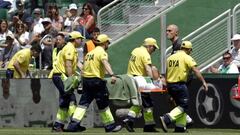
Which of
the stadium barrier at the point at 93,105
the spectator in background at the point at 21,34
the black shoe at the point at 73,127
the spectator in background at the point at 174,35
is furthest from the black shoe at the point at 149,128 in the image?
the spectator in background at the point at 21,34

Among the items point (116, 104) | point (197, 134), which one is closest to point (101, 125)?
point (116, 104)

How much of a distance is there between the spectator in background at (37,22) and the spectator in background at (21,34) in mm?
277

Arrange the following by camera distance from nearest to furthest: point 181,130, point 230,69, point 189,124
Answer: point 181,130 < point 189,124 < point 230,69

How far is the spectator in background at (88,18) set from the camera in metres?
30.5

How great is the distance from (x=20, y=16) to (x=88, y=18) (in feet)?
12.8

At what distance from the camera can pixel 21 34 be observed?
105ft

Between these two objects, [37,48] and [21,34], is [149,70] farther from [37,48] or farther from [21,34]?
[21,34]

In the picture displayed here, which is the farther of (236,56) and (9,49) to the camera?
(9,49)

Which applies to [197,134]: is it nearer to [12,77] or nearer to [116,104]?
[116,104]

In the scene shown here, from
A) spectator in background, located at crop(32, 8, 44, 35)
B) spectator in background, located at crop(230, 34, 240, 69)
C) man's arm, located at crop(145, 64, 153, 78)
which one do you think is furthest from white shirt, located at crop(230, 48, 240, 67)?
spectator in background, located at crop(32, 8, 44, 35)

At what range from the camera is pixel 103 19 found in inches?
1211

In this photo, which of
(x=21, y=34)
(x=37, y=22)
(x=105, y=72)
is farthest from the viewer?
(x=37, y=22)

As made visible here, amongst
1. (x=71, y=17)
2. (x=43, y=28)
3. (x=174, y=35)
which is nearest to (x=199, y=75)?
(x=174, y=35)

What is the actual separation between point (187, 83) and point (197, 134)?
2523 mm
